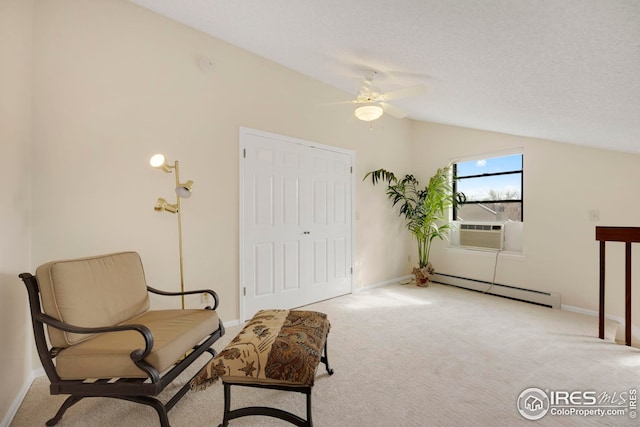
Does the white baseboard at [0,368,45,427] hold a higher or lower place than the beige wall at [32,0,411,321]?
lower

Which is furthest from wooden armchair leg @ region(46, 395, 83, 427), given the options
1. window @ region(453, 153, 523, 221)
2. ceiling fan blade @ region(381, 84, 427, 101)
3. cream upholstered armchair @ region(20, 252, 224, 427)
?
window @ region(453, 153, 523, 221)

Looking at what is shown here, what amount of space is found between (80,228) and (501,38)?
10.9 ft

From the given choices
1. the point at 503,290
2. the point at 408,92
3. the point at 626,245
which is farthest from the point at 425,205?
the point at 408,92

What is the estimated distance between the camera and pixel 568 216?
3707mm

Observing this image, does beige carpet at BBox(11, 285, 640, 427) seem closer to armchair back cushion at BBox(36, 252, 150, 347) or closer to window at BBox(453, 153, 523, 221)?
armchair back cushion at BBox(36, 252, 150, 347)

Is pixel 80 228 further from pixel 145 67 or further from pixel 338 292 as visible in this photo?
pixel 338 292

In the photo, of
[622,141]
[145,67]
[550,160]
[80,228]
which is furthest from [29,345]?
[550,160]

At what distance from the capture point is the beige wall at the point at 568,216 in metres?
3.33

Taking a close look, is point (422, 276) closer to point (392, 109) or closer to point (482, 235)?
point (482, 235)

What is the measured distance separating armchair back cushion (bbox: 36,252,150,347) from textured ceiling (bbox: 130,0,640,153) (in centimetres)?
225

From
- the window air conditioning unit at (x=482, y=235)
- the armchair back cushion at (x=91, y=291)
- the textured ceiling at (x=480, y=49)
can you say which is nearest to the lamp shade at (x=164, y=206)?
the armchair back cushion at (x=91, y=291)

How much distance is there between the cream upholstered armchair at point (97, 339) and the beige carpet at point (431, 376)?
255mm

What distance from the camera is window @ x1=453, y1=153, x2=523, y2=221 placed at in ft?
14.1

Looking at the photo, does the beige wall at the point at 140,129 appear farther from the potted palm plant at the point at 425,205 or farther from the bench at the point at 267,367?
the potted palm plant at the point at 425,205
